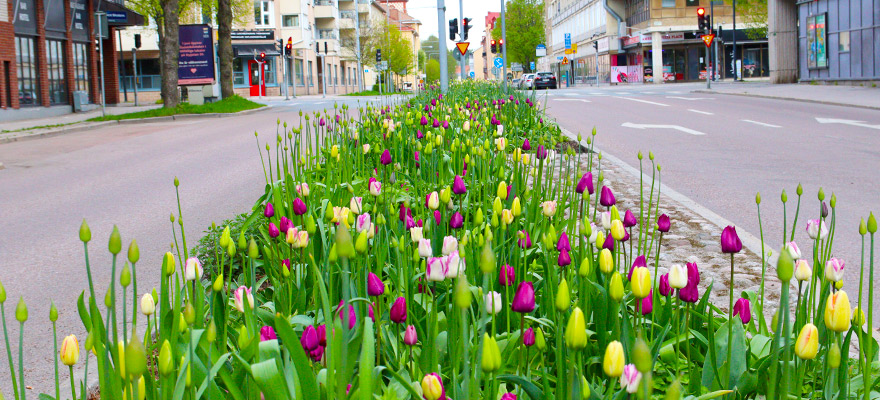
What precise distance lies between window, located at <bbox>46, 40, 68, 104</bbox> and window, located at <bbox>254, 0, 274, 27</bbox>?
3876 cm

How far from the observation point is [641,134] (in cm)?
1459

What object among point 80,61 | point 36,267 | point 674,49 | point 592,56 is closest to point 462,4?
point 80,61

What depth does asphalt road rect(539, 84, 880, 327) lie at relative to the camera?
6359mm

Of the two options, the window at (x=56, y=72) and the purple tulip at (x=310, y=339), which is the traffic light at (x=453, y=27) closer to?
Answer: the window at (x=56, y=72)

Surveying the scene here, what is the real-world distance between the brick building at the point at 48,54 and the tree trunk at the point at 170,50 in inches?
182

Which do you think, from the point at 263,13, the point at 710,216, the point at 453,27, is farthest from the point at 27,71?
the point at 263,13

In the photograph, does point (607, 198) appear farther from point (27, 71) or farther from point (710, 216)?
point (27, 71)

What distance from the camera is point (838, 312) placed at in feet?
4.57

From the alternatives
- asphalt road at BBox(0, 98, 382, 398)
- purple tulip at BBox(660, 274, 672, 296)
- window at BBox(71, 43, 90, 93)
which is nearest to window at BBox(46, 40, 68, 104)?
window at BBox(71, 43, 90, 93)

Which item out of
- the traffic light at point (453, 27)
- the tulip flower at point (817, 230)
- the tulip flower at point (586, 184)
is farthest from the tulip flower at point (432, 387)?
the traffic light at point (453, 27)

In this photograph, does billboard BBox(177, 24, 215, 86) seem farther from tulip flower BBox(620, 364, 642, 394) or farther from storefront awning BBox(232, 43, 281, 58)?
storefront awning BBox(232, 43, 281, 58)

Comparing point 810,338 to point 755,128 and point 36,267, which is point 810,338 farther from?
point 755,128

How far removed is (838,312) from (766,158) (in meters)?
9.52

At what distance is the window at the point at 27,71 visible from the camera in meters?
28.0
